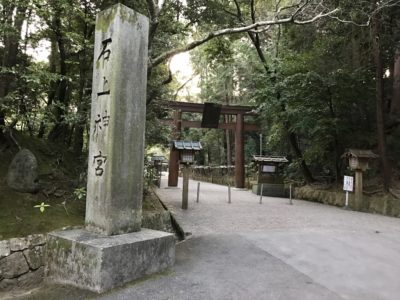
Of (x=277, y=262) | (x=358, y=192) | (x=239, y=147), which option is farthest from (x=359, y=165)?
(x=239, y=147)

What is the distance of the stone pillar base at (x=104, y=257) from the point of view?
3.67 meters

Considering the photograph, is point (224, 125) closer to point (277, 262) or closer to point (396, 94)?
point (396, 94)

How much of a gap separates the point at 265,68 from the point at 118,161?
11.8 m

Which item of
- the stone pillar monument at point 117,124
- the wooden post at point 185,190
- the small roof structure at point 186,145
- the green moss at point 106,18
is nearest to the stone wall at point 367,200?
the small roof structure at point 186,145

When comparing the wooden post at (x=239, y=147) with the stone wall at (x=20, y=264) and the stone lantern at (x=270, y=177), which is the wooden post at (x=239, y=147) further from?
the stone wall at (x=20, y=264)

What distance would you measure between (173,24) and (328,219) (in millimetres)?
6442

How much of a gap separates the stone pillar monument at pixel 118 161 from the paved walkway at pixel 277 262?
0.32 m

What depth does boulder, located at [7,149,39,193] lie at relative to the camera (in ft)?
17.7

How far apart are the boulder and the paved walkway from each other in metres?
2.12

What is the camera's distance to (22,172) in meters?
5.44

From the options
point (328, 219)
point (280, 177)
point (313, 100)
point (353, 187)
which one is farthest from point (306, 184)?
point (328, 219)

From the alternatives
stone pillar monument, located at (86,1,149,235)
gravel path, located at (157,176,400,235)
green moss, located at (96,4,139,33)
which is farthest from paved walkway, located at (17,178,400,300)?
green moss, located at (96,4,139,33)

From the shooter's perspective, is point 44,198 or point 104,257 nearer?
point 104,257

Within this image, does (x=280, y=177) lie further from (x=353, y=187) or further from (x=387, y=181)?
(x=387, y=181)
